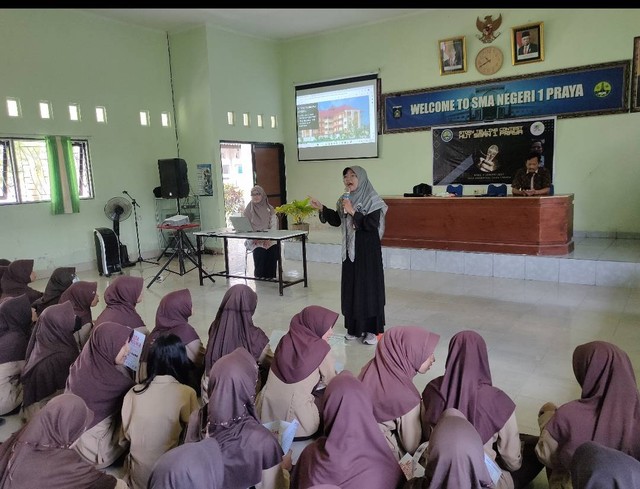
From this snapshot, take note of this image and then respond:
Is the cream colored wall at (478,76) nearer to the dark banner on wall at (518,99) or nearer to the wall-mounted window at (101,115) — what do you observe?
the dark banner on wall at (518,99)

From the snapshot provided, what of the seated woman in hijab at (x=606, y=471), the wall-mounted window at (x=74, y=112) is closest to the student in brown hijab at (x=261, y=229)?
the wall-mounted window at (x=74, y=112)

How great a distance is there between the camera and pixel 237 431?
5.88 feet

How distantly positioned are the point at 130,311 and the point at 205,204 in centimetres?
595

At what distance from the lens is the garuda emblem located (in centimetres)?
761

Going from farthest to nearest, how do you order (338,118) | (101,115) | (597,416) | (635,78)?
1. (338,118)
2. (101,115)
3. (635,78)
4. (597,416)

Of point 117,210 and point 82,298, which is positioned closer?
point 82,298

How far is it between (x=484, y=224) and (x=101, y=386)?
5.34 m

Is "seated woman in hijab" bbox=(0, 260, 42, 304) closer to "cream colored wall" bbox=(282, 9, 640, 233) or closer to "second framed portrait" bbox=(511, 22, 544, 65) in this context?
"cream colored wall" bbox=(282, 9, 640, 233)

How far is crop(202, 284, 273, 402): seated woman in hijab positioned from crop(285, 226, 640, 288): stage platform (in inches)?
168

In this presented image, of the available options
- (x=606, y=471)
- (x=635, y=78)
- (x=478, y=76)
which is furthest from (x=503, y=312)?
(x=478, y=76)

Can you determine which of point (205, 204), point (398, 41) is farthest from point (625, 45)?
point (205, 204)

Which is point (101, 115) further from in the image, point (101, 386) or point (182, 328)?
point (101, 386)

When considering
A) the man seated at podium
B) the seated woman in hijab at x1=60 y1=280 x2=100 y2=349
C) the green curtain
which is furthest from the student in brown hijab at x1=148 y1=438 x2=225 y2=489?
the green curtain

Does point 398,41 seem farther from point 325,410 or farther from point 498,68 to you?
point 325,410
